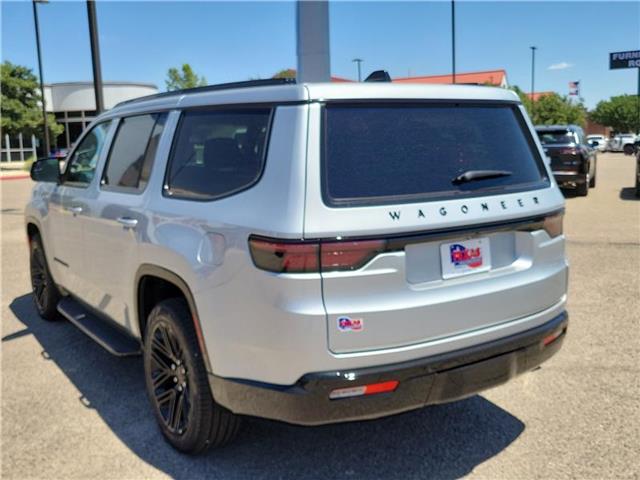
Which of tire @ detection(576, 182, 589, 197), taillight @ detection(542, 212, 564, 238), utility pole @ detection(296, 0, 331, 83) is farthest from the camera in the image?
tire @ detection(576, 182, 589, 197)

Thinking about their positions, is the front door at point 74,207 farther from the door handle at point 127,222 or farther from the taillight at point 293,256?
the taillight at point 293,256

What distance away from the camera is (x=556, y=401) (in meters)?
3.85

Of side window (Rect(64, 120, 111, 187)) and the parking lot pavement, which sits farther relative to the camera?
side window (Rect(64, 120, 111, 187))

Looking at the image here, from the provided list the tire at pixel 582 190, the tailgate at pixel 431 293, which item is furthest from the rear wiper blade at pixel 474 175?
the tire at pixel 582 190

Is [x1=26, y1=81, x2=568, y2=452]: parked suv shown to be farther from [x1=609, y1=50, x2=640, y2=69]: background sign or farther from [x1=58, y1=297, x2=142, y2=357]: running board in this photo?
[x1=609, y1=50, x2=640, y2=69]: background sign

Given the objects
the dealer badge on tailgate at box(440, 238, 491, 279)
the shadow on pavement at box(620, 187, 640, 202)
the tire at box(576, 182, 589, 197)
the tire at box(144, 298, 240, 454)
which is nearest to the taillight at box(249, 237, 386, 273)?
the dealer badge on tailgate at box(440, 238, 491, 279)

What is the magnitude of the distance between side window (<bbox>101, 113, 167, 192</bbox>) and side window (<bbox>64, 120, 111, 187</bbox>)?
11.6 inches

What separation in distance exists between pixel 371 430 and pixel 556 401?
122 cm

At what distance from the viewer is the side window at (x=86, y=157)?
4.46m

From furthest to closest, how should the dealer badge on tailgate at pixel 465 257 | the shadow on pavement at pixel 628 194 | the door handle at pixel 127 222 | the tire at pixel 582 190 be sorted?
1. the tire at pixel 582 190
2. the shadow on pavement at pixel 628 194
3. the door handle at pixel 127 222
4. the dealer badge on tailgate at pixel 465 257

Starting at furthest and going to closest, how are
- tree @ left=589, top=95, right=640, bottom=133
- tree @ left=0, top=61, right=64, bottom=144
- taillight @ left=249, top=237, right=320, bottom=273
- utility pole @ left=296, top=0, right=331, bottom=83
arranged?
tree @ left=589, top=95, right=640, bottom=133
tree @ left=0, top=61, right=64, bottom=144
utility pole @ left=296, top=0, right=331, bottom=83
taillight @ left=249, top=237, right=320, bottom=273

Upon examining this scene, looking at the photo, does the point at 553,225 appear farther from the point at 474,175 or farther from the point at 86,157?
the point at 86,157

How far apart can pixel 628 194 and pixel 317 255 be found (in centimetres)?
1610

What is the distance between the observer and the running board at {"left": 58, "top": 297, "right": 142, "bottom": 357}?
3786mm
